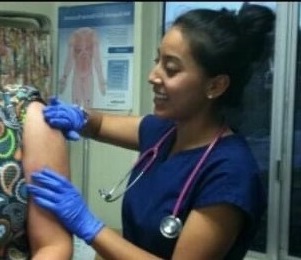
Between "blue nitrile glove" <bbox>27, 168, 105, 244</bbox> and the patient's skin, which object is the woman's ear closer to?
"blue nitrile glove" <bbox>27, 168, 105, 244</bbox>

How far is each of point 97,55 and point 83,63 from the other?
0.10 meters

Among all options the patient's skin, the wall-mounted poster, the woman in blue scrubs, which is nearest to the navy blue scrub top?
the woman in blue scrubs

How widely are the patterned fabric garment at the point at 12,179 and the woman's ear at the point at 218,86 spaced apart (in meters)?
0.54

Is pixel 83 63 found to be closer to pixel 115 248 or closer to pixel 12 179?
pixel 115 248

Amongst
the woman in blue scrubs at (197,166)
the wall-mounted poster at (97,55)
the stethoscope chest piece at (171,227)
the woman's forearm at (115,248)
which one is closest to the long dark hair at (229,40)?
the woman in blue scrubs at (197,166)

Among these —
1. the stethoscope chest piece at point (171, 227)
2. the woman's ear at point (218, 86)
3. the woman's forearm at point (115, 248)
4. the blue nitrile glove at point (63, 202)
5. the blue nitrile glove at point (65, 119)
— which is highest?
the woman's ear at point (218, 86)

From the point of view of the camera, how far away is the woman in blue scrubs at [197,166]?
1.38 m

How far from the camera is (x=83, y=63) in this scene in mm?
2906

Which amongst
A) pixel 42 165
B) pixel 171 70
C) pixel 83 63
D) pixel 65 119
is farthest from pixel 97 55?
pixel 42 165

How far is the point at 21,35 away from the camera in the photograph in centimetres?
272

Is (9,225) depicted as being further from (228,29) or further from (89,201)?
(89,201)

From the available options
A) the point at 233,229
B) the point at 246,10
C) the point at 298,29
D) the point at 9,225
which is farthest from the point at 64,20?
the point at 9,225

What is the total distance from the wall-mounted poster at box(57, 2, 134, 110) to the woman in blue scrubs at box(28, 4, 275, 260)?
1233mm

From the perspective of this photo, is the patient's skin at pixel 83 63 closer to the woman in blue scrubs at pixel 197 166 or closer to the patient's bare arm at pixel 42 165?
the woman in blue scrubs at pixel 197 166
